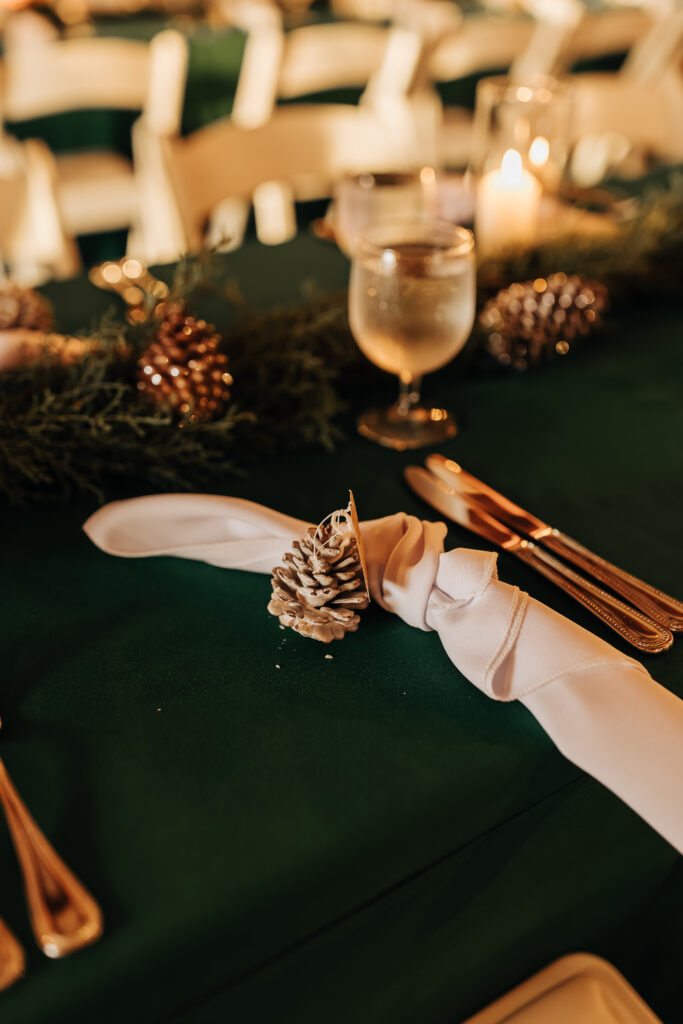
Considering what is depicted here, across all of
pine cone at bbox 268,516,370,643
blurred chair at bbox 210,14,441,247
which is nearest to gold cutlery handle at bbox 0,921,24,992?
pine cone at bbox 268,516,370,643

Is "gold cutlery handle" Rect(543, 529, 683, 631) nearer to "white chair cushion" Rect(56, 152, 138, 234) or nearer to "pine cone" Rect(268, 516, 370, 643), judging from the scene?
"pine cone" Rect(268, 516, 370, 643)

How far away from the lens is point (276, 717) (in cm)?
51

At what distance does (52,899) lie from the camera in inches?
15.4

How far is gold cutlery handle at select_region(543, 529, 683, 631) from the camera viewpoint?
0.59 m

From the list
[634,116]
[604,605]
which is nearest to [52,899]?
[604,605]

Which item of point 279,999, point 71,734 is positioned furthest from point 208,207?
point 279,999

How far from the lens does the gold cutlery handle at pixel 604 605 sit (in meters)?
0.56

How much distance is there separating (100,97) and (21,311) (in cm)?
193

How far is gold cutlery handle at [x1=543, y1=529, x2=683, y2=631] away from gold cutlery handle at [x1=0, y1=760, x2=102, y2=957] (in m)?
0.40

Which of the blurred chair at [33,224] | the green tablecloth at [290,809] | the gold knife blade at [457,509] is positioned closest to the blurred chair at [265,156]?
the blurred chair at [33,224]

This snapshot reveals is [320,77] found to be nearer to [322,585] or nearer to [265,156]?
[265,156]

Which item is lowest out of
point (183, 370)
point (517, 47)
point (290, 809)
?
point (290, 809)

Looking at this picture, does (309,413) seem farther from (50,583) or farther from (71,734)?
(71,734)

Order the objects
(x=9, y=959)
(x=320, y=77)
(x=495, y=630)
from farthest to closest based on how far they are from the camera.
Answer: (x=320, y=77) < (x=495, y=630) < (x=9, y=959)
